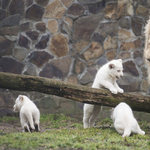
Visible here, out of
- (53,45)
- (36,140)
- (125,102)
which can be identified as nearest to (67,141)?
(36,140)

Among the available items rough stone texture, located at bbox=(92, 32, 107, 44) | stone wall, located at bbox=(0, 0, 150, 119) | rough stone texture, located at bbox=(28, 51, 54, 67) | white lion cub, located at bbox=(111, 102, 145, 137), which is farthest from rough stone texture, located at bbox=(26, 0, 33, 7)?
white lion cub, located at bbox=(111, 102, 145, 137)

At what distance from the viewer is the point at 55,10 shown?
8.59 metres

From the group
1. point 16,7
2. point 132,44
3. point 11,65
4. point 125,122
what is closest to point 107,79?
point 125,122

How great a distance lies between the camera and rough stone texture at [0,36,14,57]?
861cm

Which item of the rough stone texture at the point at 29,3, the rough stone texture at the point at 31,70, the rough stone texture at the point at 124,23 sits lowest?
the rough stone texture at the point at 31,70

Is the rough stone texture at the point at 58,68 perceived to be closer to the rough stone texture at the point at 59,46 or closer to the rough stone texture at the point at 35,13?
the rough stone texture at the point at 59,46

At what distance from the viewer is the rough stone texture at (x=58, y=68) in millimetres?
8648

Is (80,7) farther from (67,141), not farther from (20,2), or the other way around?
(67,141)

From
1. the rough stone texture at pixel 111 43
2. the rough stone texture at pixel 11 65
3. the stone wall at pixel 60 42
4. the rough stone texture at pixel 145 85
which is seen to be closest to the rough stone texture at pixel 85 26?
the stone wall at pixel 60 42

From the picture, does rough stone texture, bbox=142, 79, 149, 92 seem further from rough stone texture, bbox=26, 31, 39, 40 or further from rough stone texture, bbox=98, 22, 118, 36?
rough stone texture, bbox=26, 31, 39, 40

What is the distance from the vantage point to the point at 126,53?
8492 millimetres

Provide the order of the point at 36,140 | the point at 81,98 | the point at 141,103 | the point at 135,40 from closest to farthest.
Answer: the point at 36,140 → the point at 81,98 → the point at 141,103 → the point at 135,40

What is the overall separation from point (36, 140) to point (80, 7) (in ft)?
19.0

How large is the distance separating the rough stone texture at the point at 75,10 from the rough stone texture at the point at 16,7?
1.62 metres
